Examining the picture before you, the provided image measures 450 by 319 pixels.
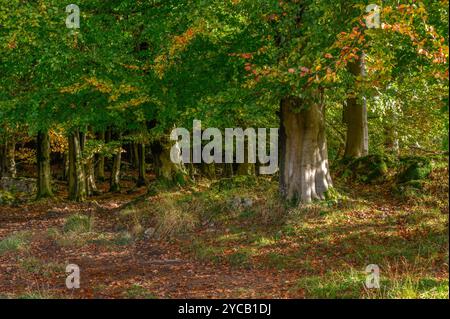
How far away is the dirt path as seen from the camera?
9523 millimetres

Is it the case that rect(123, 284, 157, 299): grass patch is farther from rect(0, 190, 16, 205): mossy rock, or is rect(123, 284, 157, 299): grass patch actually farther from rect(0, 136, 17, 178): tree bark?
rect(0, 136, 17, 178): tree bark

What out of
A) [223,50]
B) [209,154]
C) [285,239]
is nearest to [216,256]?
[285,239]

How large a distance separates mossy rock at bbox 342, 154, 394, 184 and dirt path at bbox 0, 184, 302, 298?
701 cm

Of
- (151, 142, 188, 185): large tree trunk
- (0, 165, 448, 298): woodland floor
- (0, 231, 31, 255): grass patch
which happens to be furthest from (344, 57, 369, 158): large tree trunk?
(0, 231, 31, 255): grass patch

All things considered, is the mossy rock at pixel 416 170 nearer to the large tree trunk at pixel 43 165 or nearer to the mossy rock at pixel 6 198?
the large tree trunk at pixel 43 165

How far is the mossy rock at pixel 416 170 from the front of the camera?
51.4 feet

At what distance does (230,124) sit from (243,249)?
529cm

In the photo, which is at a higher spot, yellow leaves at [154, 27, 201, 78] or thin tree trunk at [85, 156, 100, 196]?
yellow leaves at [154, 27, 201, 78]

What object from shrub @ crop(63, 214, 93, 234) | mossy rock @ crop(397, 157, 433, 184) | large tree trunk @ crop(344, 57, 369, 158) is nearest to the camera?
mossy rock @ crop(397, 157, 433, 184)

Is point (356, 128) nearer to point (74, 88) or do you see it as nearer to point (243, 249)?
point (243, 249)

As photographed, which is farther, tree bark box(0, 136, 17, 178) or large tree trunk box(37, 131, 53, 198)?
tree bark box(0, 136, 17, 178)

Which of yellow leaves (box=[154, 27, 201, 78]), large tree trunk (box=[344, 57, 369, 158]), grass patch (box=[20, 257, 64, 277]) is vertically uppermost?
yellow leaves (box=[154, 27, 201, 78])

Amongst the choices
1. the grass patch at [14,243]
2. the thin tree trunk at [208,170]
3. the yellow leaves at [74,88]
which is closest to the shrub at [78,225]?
the grass patch at [14,243]
